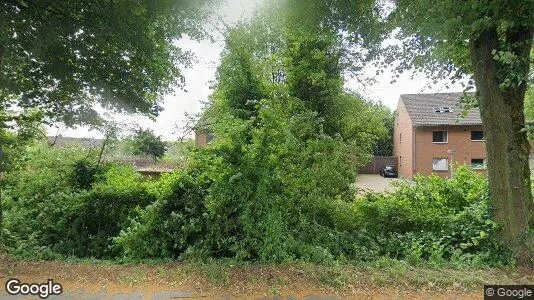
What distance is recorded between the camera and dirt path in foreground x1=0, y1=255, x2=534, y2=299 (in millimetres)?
4160

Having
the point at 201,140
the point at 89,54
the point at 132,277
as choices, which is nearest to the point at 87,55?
the point at 89,54

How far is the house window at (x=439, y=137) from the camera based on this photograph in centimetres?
3231

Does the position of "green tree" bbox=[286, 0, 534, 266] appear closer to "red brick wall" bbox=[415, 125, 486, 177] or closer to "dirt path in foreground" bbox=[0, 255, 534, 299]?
"dirt path in foreground" bbox=[0, 255, 534, 299]

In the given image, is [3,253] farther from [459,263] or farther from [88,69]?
[459,263]

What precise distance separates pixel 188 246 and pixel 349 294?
298 cm

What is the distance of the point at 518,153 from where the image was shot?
5680 millimetres

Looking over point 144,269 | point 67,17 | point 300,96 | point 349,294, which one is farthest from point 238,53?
point 349,294

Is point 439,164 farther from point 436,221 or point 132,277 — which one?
point 132,277

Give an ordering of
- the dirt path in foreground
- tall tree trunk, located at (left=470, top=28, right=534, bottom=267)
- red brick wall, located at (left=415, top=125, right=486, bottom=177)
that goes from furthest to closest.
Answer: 1. red brick wall, located at (left=415, top=125, right=486, bottom=177)
2. tall tree trunk, located at (left=470, top=28, right=534, bottom=267)
3. the dirt path in foreground

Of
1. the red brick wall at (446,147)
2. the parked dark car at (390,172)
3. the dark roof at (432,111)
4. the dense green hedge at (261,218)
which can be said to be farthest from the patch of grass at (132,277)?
the parked dark car at (390,172)

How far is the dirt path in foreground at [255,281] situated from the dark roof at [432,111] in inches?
1158

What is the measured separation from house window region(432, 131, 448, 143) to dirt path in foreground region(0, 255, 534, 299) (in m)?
30.0

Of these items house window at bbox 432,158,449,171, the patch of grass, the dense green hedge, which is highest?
house window at bbox 432,158,449,171

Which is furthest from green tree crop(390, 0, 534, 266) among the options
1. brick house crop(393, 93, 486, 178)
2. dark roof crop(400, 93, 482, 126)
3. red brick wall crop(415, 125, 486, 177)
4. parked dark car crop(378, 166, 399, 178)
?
parked dark car crop(378, 166, 399, 178)
